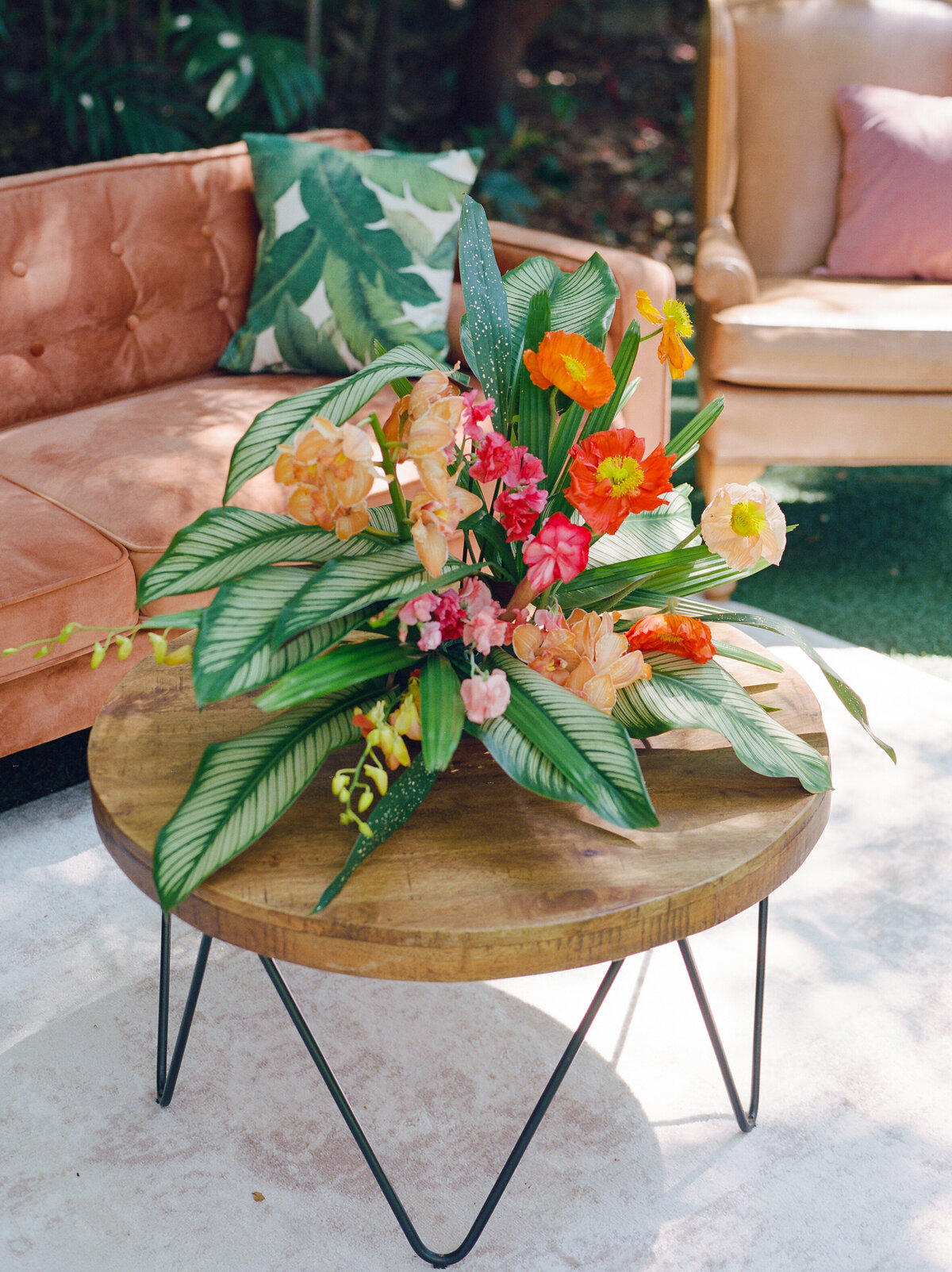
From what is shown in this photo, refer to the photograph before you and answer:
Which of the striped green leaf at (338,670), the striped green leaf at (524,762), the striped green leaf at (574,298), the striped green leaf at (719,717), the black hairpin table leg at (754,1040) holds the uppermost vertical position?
the striped green leaf at (574,298)

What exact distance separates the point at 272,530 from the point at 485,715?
0.27 m

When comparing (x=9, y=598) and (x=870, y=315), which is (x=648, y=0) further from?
(x=9, y=598)

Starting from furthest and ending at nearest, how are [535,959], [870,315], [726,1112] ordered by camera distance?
[870,315]
[726,1112]
[535,959]

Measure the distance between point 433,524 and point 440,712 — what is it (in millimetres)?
155

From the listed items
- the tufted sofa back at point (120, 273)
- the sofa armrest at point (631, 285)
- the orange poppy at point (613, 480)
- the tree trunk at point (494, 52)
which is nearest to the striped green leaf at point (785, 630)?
the orange poppy at point (613, 480)

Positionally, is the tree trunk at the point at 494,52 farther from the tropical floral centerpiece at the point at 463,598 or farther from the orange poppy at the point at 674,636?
the orange poppy at the point at 674,636

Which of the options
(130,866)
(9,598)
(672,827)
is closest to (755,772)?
(672,827)

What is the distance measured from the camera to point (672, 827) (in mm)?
1020

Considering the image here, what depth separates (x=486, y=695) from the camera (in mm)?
957

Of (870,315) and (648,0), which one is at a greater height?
(648,0)

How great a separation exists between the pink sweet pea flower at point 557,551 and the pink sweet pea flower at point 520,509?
0.04 meters

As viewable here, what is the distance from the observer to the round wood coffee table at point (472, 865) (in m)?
0.90

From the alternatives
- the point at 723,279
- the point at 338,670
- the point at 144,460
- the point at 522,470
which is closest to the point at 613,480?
the point at 522,470

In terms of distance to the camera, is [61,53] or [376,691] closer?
[376,691]
